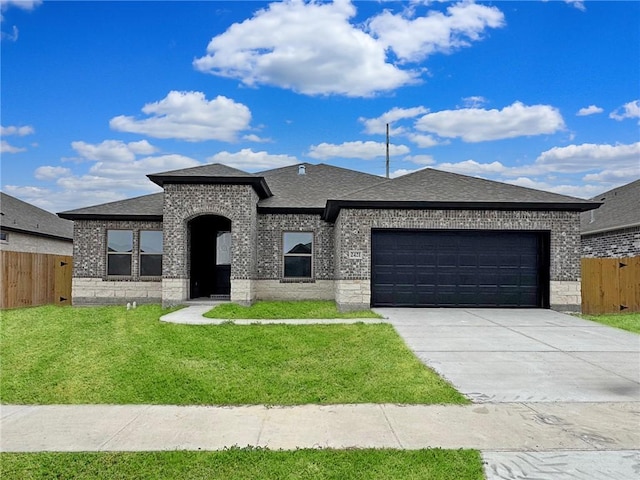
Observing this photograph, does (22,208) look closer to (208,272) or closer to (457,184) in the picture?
(208,272)

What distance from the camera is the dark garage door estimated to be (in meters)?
15.3

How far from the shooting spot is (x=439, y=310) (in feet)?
48.5

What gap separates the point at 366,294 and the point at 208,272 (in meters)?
7.59

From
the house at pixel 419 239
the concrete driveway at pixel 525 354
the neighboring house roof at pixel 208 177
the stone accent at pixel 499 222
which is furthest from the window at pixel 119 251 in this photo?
the concrete driveway at pixel 525 354

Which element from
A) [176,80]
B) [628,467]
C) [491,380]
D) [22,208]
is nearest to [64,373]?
[491,380]

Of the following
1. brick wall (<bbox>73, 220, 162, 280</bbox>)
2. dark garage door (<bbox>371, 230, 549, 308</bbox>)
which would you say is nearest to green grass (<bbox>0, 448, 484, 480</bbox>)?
dark garage door (<bbox>371, 230, 549, 308</bbox>)

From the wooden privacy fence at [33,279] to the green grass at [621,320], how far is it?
19355 millimetres

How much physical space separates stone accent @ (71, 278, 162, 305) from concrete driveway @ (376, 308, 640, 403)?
933 centimetres

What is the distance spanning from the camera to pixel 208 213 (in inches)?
623

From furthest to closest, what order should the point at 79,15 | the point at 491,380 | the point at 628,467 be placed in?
the point at 79,15 < the point at 491,380 < the point at 628,467

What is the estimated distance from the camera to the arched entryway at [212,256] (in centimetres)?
1816

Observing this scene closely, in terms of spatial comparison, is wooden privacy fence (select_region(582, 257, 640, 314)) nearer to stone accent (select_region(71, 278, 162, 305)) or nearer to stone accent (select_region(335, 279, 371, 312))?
stone accent (select_region(335, 279, 371, 312))

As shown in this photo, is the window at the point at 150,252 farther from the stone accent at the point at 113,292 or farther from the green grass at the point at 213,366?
the green grass at the point at 213,366

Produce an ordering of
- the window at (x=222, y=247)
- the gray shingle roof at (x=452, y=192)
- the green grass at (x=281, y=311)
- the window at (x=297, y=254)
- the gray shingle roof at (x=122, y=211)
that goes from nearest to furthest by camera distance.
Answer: the green grass at (x=281, y=311) → the gray shingle roof at (x=452, y=192) → the gray shingle roof at (x=122, y=211) → the window at (x=297, y=254) → the window at (x=222, y=247)
